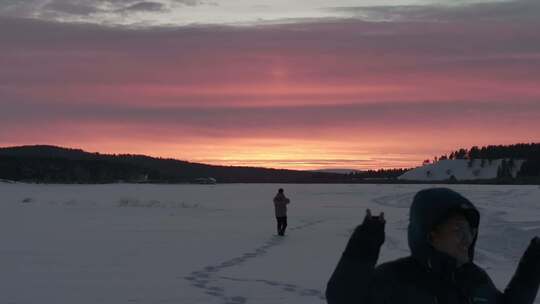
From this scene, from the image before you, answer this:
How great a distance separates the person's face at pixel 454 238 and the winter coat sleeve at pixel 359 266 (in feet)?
0.67

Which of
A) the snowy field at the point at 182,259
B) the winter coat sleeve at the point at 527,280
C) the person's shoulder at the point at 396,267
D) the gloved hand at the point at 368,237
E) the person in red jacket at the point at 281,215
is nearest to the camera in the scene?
the gloved hand at the point at 368,237

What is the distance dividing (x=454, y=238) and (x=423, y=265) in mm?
138

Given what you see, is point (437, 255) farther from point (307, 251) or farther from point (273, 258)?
point (307, 251)

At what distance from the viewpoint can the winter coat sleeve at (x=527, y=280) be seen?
9.28 ft

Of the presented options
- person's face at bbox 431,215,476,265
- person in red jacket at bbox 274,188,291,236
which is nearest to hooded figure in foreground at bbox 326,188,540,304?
person's face at bbox 431,215,476,265

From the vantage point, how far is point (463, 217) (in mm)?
2701

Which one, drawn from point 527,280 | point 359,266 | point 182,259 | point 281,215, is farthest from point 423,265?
point 281,215

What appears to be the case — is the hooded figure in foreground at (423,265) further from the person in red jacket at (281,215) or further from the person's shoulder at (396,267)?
the person in red jacket at (281,215)

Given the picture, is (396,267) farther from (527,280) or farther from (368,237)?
(527,280)

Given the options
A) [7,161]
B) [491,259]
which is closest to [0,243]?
[491,259]

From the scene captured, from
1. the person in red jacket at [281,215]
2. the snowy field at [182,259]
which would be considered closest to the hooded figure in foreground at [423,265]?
the snowy field at [182,259]

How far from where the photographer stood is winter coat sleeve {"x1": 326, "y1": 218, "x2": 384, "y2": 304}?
2.60 metres

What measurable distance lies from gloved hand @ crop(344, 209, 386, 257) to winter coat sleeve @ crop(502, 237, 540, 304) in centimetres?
58

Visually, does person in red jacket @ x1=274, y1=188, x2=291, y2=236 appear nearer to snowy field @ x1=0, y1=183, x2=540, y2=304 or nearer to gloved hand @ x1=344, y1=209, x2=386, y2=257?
snowy field @ x1=0, y1=183, x2=540, y2=304
